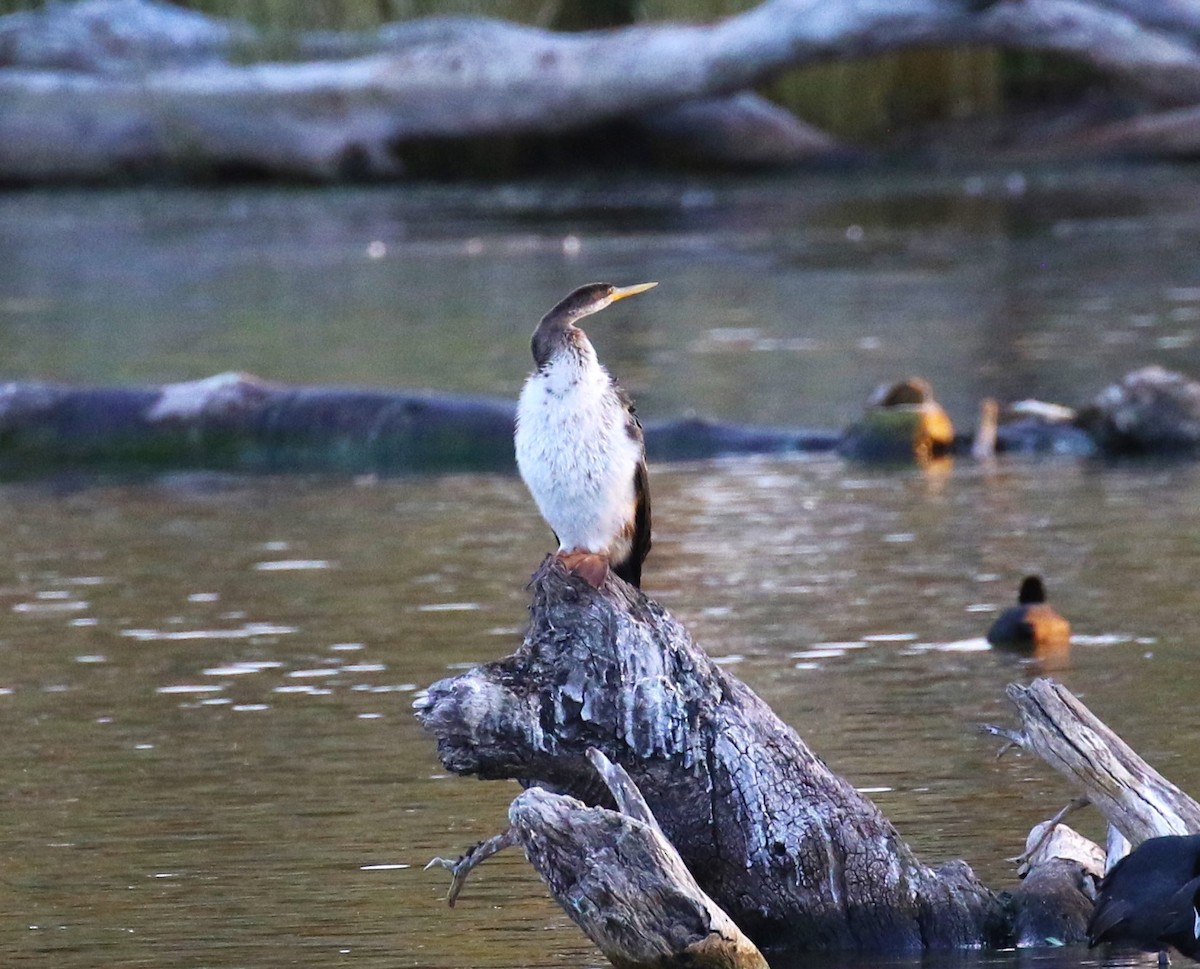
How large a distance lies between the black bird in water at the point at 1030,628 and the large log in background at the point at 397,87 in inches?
760

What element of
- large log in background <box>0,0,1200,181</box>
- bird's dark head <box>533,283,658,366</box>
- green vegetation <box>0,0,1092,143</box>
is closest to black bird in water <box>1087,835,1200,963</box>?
bird's dark head <box>533,283,658,366</box>

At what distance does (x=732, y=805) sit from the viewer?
20.3 feet

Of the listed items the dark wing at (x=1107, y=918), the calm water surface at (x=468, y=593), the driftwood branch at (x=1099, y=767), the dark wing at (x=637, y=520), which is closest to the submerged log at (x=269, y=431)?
the calm water surface at (x=468, y=593)

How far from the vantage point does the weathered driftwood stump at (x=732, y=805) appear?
6168 mm

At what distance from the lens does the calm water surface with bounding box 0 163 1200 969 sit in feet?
22.9

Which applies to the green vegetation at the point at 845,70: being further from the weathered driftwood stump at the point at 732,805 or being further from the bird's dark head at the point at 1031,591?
the weathered driftwood stump at the point at 732,805

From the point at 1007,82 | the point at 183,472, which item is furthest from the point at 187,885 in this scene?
the point at 1007,82

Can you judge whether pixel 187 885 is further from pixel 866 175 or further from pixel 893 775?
pixel 866 175

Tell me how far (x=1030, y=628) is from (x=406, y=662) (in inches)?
87.6

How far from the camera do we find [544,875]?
19.0 ft

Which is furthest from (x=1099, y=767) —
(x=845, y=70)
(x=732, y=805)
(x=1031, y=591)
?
(x=845, y=70)

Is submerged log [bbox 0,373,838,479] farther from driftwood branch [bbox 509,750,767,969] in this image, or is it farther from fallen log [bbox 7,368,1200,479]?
driftwood branch [bbox 509,750,767,969]

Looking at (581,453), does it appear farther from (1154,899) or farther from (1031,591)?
(1031,591)

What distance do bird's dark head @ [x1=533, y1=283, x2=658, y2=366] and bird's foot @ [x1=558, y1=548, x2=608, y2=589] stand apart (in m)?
0.56
